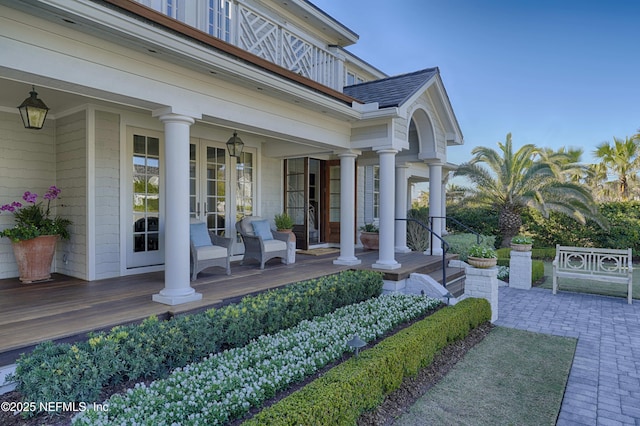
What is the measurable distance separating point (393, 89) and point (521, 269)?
502 cm

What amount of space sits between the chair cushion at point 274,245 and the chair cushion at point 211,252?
1.07 meters

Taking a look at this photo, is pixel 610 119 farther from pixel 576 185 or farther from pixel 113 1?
pixel 113 1

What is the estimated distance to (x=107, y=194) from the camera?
569cm

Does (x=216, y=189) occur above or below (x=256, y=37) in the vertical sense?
below

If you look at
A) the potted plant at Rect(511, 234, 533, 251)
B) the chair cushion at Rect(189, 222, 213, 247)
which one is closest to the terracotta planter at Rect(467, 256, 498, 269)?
the potted plant at Rect(511, 234, 533, 251)

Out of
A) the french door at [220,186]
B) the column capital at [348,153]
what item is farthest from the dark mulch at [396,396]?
the french door at [220,186]

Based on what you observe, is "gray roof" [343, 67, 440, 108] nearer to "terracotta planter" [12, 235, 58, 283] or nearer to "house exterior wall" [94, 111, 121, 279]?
"house exterior wall" [94, 111, 121, 279]

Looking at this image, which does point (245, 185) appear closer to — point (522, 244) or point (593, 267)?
point (522, 244)

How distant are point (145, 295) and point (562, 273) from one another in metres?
8.01

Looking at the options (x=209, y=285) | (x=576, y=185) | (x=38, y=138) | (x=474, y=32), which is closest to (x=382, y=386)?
(x=209, y=285)

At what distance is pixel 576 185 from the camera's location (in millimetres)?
11664

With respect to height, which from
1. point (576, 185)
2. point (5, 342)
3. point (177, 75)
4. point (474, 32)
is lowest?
point (5, 342)

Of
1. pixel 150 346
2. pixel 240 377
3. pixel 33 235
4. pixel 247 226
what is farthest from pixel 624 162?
pixel 33 235

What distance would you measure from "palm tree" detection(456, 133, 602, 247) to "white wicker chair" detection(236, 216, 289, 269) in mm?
8108
